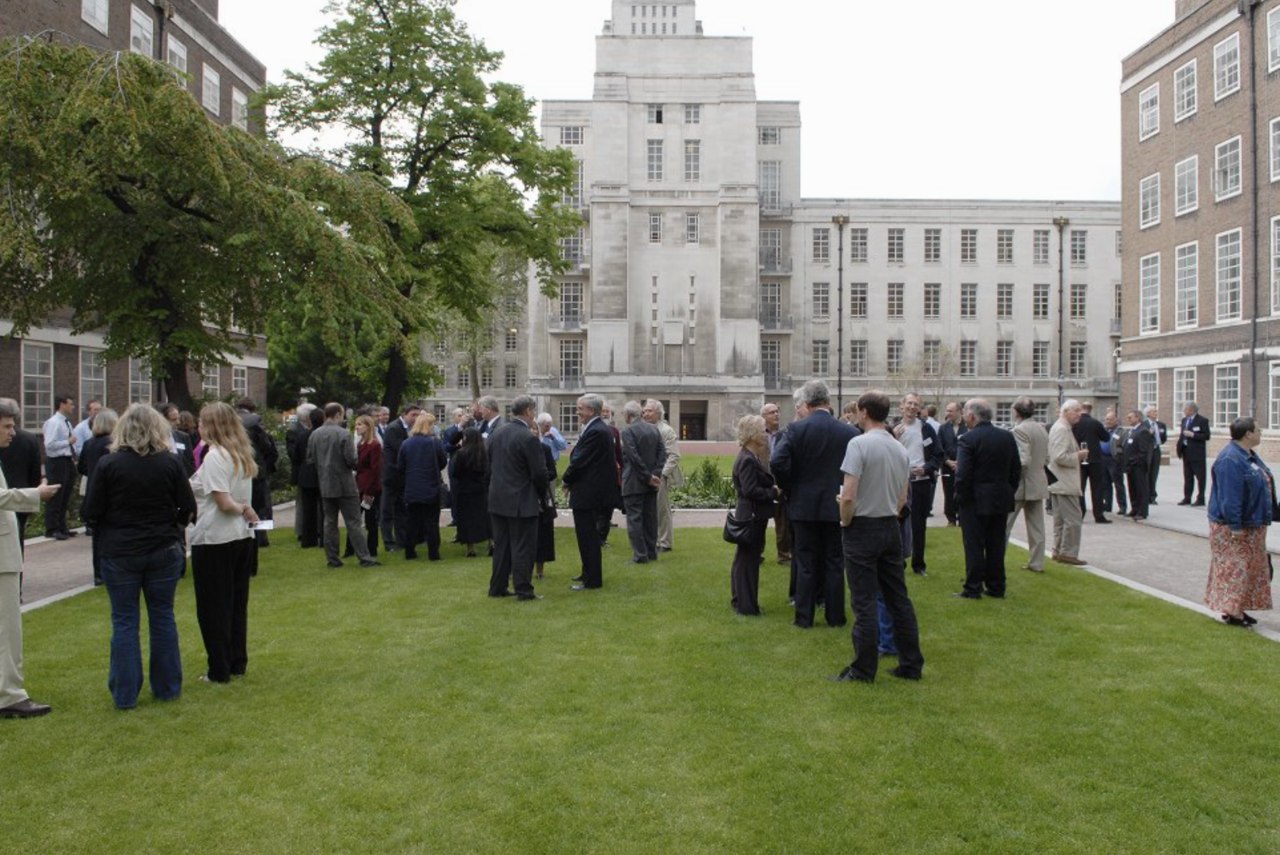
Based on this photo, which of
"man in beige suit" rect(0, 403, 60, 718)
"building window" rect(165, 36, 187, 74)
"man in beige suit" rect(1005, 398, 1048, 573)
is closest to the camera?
"man in beige suit" rect(0, 403, 60, 718)

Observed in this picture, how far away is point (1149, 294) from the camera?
129 ft

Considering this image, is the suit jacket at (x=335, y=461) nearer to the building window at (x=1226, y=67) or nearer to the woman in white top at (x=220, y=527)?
the woman in white top at (x=220, y=527)

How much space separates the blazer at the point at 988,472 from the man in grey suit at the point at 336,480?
7326 mm

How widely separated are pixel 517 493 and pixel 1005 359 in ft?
201

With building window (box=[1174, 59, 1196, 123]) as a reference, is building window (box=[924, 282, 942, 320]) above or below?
below

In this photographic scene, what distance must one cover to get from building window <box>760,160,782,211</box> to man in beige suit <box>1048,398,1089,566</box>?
53.6 meters

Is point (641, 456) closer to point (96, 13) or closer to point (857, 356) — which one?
point (96, 13)

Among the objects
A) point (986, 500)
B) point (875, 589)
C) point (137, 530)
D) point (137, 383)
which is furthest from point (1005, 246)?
point (137, 530)

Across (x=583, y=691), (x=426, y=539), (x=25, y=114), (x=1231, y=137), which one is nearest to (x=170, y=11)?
(x=25, y=114)

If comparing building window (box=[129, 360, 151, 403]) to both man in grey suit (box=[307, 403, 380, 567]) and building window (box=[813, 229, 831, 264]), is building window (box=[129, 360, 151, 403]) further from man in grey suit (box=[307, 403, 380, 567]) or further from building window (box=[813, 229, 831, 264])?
building window (box=[813, 229, 831, 264])

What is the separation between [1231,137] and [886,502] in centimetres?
3512

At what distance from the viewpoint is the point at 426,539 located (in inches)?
510

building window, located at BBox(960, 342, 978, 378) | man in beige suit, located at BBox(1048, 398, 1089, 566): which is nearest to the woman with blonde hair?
man in beige suit, located at BBox(1048, 398, 1089, 566)

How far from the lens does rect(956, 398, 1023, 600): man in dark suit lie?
959cm
